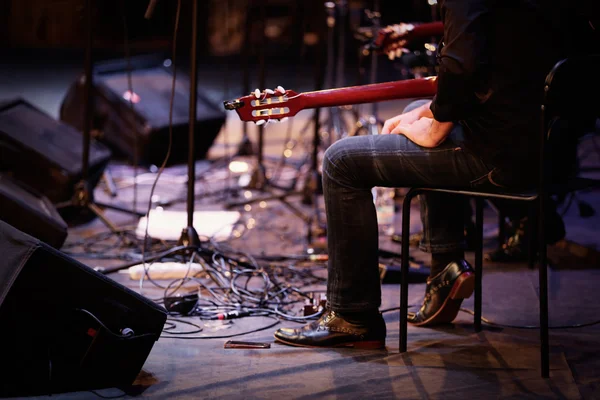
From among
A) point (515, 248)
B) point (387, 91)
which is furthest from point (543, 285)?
point (515, 248)

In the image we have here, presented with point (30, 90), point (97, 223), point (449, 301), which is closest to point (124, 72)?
point (97, 223)

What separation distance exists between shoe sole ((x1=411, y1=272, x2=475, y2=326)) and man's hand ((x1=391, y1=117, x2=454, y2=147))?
1.73 ft

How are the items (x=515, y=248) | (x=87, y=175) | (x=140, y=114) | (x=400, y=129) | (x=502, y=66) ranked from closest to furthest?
(x=502, y=66), (x=400, y=129), (x=515, y=248), (x=87, y=175), (x=140, y=114)

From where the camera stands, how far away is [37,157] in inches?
169

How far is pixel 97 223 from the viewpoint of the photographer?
4.55 metres

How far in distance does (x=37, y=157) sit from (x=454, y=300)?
2687mm

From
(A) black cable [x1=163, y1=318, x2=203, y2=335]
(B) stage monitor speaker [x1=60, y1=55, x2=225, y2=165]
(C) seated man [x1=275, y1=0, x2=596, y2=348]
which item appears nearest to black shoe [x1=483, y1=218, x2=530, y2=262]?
(C) seated man [x1=275, y1=0, x2=596, y2=348]

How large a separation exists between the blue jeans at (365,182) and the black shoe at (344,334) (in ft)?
0.15

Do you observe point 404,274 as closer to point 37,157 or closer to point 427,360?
point 427,360

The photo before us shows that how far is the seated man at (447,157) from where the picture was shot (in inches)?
82.6

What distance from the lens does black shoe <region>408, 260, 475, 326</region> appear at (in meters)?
2.57

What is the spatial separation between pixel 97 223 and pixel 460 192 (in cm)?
284

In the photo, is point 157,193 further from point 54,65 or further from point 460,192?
point 54,65

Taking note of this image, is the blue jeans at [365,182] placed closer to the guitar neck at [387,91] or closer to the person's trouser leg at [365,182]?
the person's trouser leg at [365,182]
